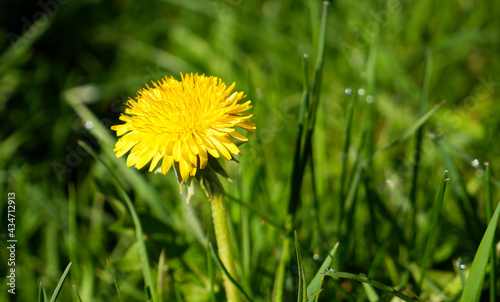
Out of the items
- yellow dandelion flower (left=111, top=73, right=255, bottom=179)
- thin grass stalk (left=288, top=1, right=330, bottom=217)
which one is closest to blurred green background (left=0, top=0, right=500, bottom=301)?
thin grass stalk (left=288, top=1, right=330, bottom=217)

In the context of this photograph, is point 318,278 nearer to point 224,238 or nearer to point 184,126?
point 224,238

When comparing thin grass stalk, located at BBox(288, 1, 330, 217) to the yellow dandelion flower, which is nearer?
the yellow dandelion flower

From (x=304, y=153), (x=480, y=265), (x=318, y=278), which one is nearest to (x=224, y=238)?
(x=318, y=278)

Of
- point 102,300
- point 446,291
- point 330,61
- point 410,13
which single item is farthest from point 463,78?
point 102,300

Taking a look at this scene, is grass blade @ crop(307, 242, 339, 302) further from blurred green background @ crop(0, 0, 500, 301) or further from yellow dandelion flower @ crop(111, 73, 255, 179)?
yellow dandelion flower @ crop(111, 73, 255, 179)

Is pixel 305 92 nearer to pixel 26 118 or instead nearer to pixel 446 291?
pixel 446 291

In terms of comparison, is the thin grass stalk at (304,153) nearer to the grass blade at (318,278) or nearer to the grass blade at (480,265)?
the grass blade at (318,278)
